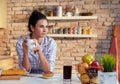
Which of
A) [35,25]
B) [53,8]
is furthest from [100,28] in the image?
[35,25]

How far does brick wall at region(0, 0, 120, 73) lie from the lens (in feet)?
14.8

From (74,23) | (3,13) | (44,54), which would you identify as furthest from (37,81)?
(3,13)

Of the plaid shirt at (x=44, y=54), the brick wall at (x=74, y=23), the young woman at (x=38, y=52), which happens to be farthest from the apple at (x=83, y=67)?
the brick wall at (x=74, y=23)

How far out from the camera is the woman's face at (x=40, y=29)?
2.37 meters

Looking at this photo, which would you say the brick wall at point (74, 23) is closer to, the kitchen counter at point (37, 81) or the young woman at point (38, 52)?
the young woman at point (38, 52)

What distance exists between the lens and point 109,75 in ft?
4.65

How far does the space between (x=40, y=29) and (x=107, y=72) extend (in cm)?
110

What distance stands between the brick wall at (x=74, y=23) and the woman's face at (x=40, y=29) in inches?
84.6

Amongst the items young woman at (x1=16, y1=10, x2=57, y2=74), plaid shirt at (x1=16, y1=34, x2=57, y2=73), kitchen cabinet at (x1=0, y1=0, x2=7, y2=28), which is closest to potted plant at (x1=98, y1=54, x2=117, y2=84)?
young woman at (x1=16, y1=10, x2=57, y2=74)

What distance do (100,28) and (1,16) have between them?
5.84 ft

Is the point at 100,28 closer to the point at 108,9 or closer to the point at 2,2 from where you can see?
the point at 108,9

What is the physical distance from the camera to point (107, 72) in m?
1.42

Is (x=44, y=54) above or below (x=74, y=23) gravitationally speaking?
below

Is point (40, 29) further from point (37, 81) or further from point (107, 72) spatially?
point (107, 72)
